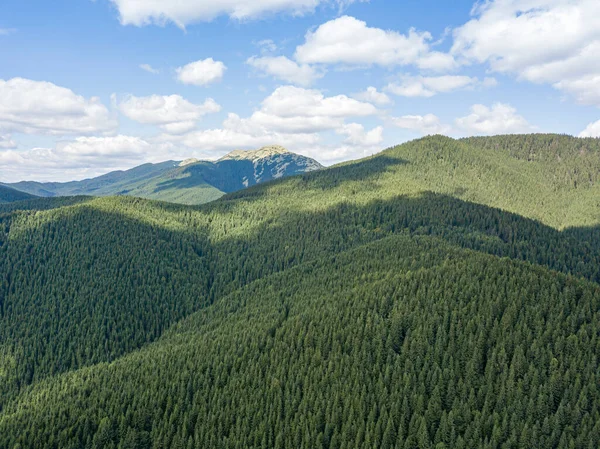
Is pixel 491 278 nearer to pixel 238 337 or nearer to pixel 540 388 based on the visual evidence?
pixel 540 388

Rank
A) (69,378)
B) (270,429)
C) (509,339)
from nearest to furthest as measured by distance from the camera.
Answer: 1. (270,429)
2. (509,339)
3. (69,378)

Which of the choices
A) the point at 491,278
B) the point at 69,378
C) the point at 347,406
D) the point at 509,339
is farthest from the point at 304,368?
the point at 69,378

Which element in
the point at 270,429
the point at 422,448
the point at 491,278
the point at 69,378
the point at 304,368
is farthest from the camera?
the point at 69,378

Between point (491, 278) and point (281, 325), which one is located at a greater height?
point (491, 278)

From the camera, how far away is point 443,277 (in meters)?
142

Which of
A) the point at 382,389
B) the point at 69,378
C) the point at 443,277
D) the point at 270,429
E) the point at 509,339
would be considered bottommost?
the point at 69,378

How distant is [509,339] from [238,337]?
83.4 m

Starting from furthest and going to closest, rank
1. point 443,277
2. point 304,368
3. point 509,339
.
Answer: point 443,277, point 304,368, point 509,339

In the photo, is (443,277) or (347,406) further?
(443,277)

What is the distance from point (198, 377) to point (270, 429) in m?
33.5

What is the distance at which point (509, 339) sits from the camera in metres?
108

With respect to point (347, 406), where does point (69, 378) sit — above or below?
below

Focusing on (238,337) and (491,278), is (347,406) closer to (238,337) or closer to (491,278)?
(238,337)

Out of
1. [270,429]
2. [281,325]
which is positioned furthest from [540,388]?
[281,325]
